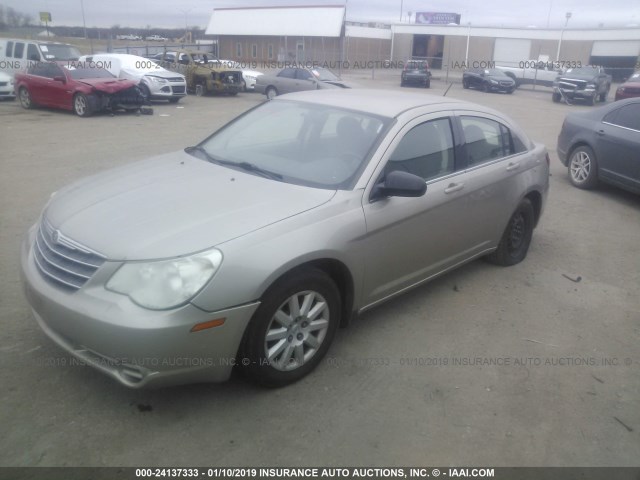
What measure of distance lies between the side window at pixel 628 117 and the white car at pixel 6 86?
1738 centimetres

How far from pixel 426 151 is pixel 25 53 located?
736 inches

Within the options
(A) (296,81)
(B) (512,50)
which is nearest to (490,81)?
(A) (296,81)

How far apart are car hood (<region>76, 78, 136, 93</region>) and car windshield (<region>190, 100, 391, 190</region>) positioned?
11.4 metres

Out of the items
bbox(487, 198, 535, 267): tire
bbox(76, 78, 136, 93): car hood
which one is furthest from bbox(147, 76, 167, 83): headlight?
bbox(487, 198, 535, 267): tire

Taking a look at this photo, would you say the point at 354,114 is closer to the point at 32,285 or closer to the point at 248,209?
the point at 248,209

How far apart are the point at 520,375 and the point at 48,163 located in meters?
8.01

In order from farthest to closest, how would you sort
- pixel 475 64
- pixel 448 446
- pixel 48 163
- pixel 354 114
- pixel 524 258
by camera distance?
1. pixel 475 64
2. pixel 48 163
3. pixel 524 258
4. pixel 354 114
5. pixel 448 446

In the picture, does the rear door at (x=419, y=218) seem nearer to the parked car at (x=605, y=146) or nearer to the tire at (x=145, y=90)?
the parked car at (x=605, y=146)

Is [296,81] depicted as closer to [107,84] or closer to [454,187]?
[107,84]

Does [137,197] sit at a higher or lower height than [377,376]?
higher

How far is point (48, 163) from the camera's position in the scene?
8.77 m

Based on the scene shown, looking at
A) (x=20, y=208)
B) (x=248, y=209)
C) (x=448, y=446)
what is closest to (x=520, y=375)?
(x=448, y=446)

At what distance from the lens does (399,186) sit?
344cm

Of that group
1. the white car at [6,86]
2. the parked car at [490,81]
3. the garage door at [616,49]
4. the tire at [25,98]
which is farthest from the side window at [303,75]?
the garage door at [616,49]
